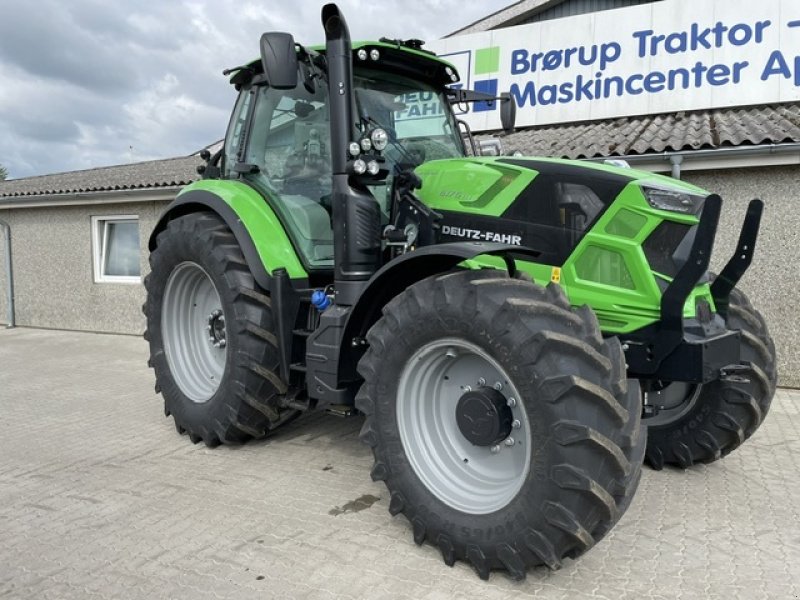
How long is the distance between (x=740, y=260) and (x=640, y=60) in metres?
6.61

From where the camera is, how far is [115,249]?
10945 millimetres

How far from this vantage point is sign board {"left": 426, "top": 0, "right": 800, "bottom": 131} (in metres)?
8.30

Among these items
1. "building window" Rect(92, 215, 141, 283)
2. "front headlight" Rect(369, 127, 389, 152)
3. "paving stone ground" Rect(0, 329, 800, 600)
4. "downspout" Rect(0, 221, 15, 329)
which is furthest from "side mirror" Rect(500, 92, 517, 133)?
"downspout" Rect(0, 221, 15, 329)

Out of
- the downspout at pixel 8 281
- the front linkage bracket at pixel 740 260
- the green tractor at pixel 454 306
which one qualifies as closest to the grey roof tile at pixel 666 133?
the green tractor at pixel 454 306

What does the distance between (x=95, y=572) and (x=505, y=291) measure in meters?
2.13

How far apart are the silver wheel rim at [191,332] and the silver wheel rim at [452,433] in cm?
210

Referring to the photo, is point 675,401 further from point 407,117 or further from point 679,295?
point 407,117

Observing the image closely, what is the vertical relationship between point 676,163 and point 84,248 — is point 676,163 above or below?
above

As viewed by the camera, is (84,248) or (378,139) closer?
(378,139)

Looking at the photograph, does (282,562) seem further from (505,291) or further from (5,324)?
(5,324)

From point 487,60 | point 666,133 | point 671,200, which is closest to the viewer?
point 671,200

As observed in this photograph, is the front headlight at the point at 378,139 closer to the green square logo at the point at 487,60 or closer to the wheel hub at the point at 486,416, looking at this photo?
the wheel hub at the point at 486,416

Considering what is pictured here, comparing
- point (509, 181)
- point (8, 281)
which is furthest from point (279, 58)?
point (8, 281)

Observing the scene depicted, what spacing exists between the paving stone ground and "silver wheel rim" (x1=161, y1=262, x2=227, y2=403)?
471mm
